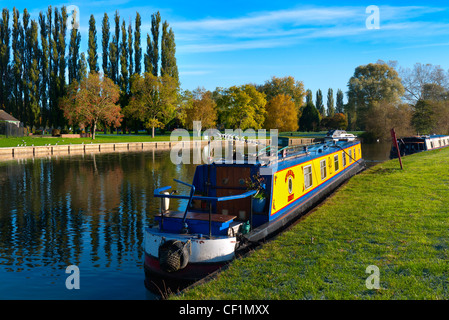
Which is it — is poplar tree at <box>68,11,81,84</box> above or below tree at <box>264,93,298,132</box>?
above

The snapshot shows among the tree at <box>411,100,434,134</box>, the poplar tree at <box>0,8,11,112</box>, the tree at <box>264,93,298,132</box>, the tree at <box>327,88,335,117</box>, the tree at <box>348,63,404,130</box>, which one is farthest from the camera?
the tree at <box>327,88,335,117</box>

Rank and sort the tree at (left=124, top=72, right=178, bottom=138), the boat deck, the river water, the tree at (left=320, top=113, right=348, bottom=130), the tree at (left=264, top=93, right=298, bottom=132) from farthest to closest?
the tree at (left=320, top=113, right=348, bottom=130) < the tree at (left=264, top=93, right=298, bottom=132) < the tree at (left=124, top=72, right=178, bottom=138) < the boat deck < the river water

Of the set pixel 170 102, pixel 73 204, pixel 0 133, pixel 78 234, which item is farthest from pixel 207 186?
pixel 170 102

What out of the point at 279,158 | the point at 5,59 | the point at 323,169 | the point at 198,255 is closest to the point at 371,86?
the point at 323,169

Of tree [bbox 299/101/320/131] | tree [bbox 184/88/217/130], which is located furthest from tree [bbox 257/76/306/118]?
tree [bbox 184/88/217/130]

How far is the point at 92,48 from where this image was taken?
7081 centimetres

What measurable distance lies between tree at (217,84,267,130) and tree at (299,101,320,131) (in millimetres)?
27832

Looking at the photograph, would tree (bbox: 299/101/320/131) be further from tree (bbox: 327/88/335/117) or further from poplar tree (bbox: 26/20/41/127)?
poplar tree (bbox: 26/20/41/127)

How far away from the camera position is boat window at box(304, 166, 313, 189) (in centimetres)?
1546

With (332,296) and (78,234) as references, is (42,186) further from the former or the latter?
(332,296)

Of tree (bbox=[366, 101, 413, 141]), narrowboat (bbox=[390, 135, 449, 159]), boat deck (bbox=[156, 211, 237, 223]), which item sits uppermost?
tree (bbox=[366, 101, 413, 141])

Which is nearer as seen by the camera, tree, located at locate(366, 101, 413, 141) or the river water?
the river water

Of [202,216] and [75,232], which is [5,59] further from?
[202,216]

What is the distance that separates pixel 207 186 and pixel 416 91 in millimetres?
75002
